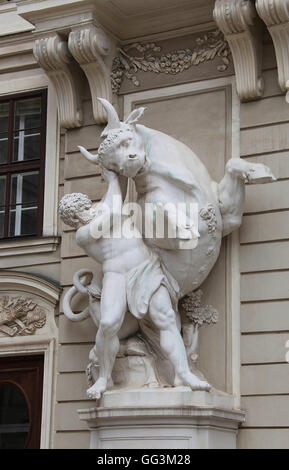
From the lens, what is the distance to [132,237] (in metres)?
8.06

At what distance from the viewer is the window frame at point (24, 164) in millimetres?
9375

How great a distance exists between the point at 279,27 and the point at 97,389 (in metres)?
3.31

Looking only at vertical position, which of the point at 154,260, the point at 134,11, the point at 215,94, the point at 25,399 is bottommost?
the point at 25,399

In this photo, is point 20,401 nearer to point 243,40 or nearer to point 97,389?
point 97,389

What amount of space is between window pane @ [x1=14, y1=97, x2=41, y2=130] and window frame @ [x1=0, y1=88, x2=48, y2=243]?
1.7 inches

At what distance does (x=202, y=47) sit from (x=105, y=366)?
3.03 meters

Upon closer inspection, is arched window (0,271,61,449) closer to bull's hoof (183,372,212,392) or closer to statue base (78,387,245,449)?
statue base (78,387,245,449)

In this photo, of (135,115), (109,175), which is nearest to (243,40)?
(135,115)

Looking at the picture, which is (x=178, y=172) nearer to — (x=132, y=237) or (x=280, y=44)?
(x=132, y=237)

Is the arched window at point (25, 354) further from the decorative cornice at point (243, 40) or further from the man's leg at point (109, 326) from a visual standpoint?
the decorative cornice at point (243, 40)

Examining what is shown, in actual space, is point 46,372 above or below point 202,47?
below

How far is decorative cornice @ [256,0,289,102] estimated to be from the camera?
8.00m

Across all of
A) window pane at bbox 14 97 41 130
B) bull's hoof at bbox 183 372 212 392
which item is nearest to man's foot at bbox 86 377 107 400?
bull's hoof at bbox 183 372 212 392

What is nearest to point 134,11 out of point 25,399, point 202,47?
point 202,47
